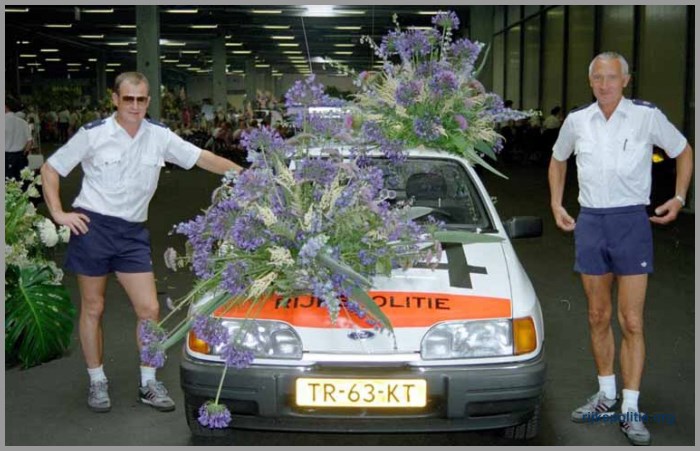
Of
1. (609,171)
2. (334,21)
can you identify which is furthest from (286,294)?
(334,21)

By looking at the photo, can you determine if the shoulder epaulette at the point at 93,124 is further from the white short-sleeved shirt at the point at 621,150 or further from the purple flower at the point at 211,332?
the white short-sleeved shirt at the point at 621,150

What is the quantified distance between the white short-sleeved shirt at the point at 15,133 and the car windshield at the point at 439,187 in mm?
8567

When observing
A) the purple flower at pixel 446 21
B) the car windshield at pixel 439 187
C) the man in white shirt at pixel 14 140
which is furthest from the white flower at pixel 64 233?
the man in white shirt at pixel 14 140

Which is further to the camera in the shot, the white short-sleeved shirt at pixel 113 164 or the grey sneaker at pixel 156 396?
the grey sneaker at pixel 156 396

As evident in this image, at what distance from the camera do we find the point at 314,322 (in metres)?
3.91

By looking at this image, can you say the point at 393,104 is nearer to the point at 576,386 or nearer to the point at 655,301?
the point at 576,386

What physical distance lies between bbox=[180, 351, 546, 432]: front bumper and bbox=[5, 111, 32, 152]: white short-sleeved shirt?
31.8 feet

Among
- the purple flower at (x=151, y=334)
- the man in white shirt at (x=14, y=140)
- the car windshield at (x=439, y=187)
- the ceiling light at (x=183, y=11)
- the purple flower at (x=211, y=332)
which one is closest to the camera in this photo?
the purple flower at (x=211, y=332)

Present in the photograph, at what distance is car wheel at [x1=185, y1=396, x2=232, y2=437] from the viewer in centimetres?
425

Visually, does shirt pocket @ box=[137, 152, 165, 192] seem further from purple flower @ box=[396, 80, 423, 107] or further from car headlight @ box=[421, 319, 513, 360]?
car headlight @ box=[421, 319, 513, 360]

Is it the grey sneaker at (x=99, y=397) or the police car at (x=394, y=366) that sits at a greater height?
the police car at (x=394, y=366)

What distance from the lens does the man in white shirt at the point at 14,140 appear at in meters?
12.7

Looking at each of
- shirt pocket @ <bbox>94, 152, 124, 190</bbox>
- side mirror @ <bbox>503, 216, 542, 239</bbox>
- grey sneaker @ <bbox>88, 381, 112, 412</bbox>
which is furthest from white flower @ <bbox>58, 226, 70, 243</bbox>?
side mirror @ <bbox>503, 216, 542, 239</bbox>

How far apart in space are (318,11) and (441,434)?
2643 centimetres
